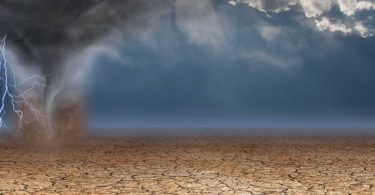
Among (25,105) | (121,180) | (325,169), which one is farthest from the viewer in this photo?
(25,105)

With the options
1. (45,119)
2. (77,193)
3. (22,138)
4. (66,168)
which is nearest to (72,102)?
(45,119)

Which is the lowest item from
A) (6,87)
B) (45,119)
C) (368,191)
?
(368,191)

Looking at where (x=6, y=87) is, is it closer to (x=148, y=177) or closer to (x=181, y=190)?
(x=148, y=177)

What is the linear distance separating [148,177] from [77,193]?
188cm

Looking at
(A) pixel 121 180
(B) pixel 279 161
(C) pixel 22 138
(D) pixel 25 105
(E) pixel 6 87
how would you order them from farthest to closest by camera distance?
(C) pixel 22 138 < (D) pixel 25 105 < (E) pixel 6 87 < (B) pixel 279 161 < (A) pixel 121 180

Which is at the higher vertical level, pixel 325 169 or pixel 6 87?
pixel 6 87

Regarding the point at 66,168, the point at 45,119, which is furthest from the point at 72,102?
the point at 66,168

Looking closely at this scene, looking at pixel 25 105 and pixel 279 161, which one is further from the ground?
pixel 25 105

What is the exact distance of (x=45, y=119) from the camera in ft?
51.1

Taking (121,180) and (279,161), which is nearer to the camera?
(121,180)

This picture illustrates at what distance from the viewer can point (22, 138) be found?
647 inches

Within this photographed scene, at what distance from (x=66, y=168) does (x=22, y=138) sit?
825cm

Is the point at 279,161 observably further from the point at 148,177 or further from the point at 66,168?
the point at 66,168

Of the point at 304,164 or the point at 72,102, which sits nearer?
the point at 304,164
